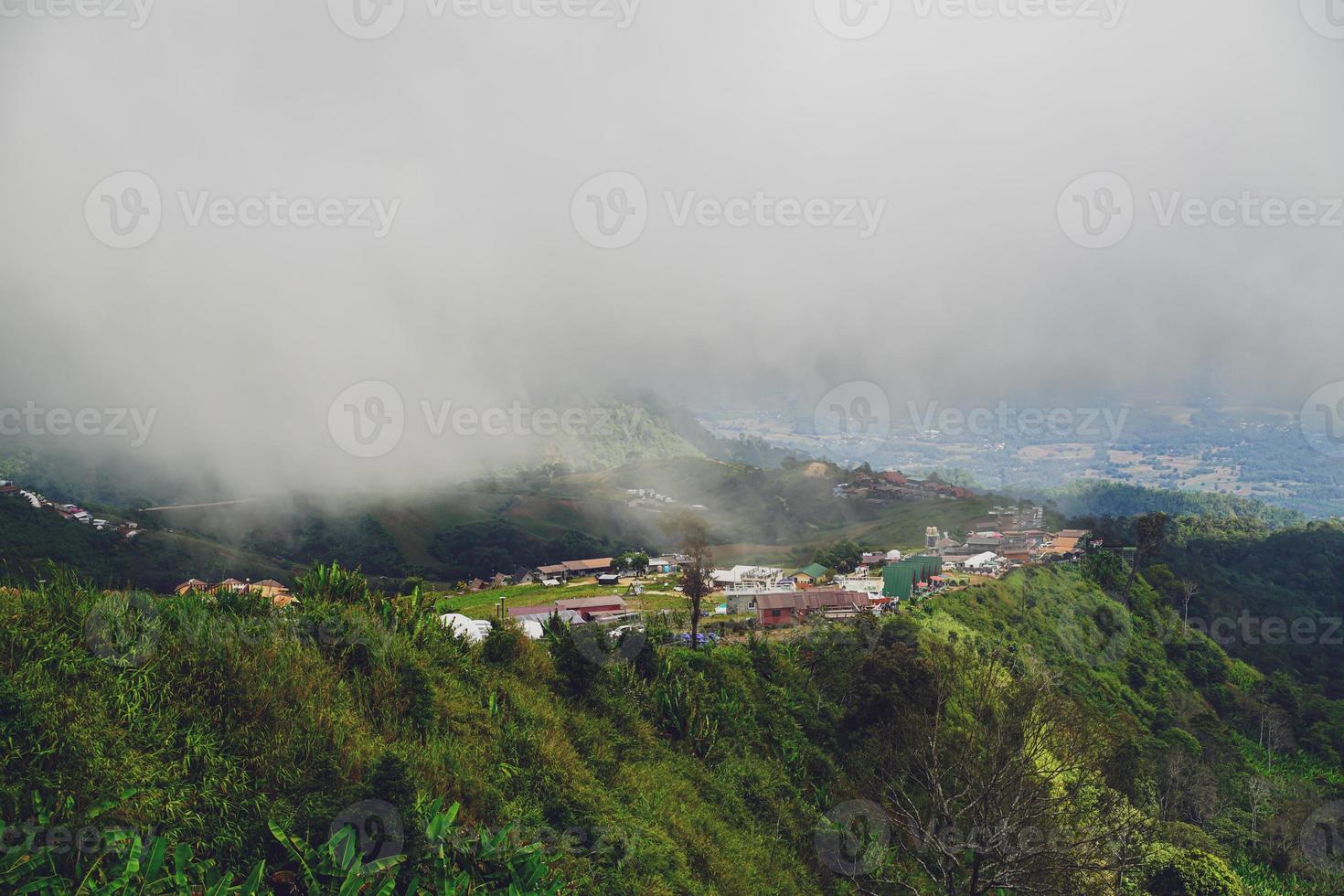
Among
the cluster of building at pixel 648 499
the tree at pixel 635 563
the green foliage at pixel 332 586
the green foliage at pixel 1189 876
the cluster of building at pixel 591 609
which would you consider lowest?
the cluster of building at pixel 648 499

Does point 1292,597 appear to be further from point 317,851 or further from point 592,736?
point 317,851

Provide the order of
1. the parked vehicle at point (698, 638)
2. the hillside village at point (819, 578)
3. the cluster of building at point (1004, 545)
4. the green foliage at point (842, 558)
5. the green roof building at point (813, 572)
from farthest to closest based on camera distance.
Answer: the cluster of building at point (1004, 545), the green foliage at point (842, 558), the green roof building at point (813, 572), the hillside village at point (819, 578), the parked vehicle at point (698, 638)

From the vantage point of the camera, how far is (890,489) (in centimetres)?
10475

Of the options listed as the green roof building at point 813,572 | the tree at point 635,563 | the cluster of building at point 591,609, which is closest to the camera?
the cluster of building at point 591,609

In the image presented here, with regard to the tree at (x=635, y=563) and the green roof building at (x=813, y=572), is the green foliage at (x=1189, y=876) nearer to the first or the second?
the green roof building at (x=813, y=572)

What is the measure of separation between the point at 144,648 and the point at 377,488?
117 meters

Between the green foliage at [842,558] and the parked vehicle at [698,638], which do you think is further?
the green foliage at [842,558]

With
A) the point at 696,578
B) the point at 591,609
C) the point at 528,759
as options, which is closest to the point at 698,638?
the point at 696,578

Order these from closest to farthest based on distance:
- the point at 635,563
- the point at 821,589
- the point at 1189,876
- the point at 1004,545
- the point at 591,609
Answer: the point at 1189,876 → the point at 591,609 → the point at 821,589 → the point at 635,563 → the point at 1004,545

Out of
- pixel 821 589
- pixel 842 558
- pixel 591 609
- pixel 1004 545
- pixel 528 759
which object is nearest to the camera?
pixel 528 759

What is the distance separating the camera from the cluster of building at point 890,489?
3925 inches

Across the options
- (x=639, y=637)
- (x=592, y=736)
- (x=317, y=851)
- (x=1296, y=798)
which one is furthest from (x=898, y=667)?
(x=1296, y=798)

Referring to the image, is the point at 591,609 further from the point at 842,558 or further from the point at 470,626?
the point at 842,558

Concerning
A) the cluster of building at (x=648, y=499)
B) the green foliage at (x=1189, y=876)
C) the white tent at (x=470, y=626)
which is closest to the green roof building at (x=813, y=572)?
the green foliage at (x=1189, y=876)
